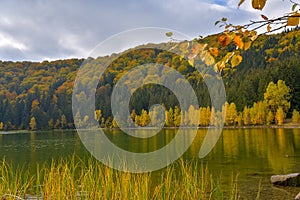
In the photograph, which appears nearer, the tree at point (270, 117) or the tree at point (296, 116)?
the tree at point (296, 116)

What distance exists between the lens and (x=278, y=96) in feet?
219

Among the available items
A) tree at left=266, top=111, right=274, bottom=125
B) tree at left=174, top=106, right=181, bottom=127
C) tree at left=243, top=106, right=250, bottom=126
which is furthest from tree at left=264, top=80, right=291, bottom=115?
tree at left=174, top=106, right=181, bottom=127

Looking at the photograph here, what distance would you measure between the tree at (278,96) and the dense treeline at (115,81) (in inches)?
69.2

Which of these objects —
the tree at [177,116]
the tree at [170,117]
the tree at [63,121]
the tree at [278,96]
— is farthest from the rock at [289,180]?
the tree at [63,121]

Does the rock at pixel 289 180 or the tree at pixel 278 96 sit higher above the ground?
the tree at pixel 278 96

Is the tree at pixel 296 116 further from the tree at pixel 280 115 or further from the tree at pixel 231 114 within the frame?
the tree at pixel 231 114

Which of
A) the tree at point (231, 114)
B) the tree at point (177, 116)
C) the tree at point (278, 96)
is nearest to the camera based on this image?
the tree at point (278, 96)

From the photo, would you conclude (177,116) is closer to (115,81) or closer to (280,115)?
(115,81)

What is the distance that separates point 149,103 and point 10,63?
8047cm

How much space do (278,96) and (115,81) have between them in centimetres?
3860

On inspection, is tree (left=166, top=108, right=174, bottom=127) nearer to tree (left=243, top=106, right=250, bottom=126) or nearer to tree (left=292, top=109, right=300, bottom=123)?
tree (left=243, top=106, right=250, bottom=126)

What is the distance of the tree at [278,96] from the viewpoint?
6631cm

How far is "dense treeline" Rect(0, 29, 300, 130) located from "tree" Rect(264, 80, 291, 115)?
176cm

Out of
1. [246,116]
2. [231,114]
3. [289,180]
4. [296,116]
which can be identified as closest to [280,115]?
[296,116]
